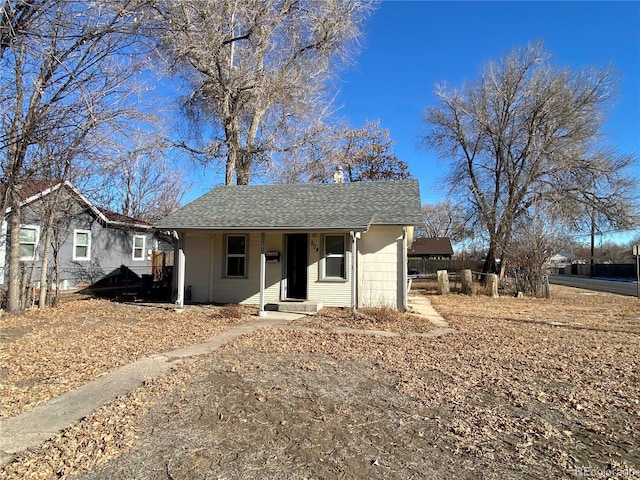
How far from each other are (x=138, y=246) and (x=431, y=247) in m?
34.2

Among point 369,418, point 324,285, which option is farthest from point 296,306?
point 369,418

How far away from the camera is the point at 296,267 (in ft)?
41.2

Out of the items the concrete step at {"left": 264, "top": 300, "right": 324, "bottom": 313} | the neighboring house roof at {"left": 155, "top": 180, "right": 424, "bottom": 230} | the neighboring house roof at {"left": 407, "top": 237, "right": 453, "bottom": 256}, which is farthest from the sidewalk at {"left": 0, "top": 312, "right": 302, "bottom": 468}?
the neighboring house roof at {"left": 407, "top": 237, "right": 453, "bottom": 256}

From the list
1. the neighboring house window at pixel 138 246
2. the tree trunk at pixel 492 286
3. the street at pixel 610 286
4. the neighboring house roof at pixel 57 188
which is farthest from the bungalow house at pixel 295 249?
the street at pixel 610 286

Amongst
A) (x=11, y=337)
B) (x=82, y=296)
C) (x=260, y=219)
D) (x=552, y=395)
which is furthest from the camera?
(x=82, y=296)

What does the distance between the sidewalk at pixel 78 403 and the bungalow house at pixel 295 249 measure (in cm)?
441

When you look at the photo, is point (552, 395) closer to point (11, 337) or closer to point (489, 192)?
point (11, 337)

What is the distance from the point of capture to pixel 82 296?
13.9 meters

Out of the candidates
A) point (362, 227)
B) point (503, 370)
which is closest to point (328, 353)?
point (503, 370)

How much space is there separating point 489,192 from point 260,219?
699 inches

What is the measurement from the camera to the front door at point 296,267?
1239 cm

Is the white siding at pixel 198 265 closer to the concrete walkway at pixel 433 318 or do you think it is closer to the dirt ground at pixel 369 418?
the dirt ground at pixel 369 418

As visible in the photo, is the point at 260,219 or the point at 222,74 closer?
the point at 260,219

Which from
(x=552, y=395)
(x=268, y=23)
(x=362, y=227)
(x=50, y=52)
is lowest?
(x=552, y=395)
